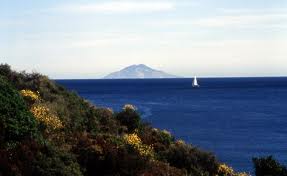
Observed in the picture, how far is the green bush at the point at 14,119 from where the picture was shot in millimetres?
16578

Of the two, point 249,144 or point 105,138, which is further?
point 249,144

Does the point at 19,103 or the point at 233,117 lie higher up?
the point at 19,103

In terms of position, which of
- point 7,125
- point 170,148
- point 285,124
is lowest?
point 285,124

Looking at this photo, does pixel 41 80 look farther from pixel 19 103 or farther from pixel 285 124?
pixel 285 124

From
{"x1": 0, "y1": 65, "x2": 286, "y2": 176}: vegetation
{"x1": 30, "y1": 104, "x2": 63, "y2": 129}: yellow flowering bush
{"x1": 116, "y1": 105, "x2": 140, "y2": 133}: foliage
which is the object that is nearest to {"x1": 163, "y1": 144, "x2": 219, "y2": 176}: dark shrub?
{"x1": 0, "y1": 65, "x2": 286, "y2": 176}: vegetation

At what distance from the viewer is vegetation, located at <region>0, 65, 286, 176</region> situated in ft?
48.3

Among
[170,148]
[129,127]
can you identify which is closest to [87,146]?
[170,148]

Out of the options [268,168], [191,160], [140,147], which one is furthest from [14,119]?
[268,168]

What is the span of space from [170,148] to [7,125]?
303 inches

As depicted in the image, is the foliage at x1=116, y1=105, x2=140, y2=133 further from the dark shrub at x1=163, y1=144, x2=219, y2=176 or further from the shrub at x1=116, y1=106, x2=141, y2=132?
the dark shrub at x1=163, y1=144, x2=219, y2=176

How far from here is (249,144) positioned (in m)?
67.1

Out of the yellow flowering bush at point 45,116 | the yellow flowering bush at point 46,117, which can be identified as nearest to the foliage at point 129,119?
the yellow flowering bush at point 45,116

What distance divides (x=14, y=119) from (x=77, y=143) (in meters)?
2.09

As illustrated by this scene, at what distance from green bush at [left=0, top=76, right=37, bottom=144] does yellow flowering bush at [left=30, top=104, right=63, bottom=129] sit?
91 centimetres
